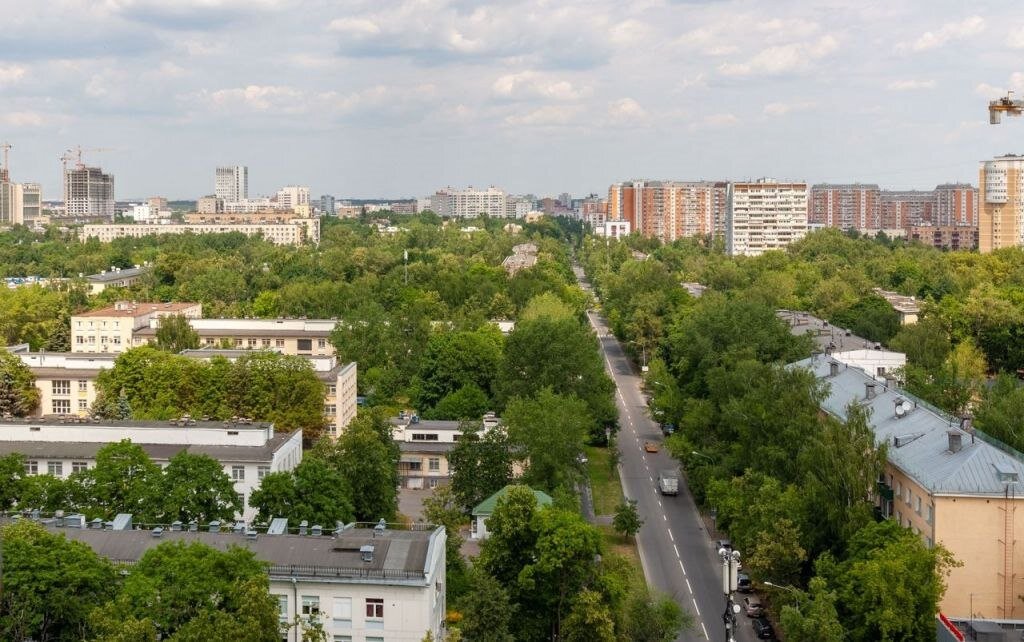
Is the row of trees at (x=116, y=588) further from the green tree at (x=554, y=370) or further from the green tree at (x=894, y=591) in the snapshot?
the green tree at (x=554, y=370)

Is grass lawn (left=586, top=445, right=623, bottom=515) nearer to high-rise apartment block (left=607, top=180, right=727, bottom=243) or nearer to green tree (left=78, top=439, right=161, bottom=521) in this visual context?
green tree (left=78, top=439, right=161, bottom=521)

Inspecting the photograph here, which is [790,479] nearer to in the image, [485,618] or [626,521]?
[626,521]

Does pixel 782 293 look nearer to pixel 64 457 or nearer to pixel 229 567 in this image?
pixel 64 457

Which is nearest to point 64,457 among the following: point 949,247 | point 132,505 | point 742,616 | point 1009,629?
point 132,505

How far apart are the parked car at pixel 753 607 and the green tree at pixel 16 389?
27.6m

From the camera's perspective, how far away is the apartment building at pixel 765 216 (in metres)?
119

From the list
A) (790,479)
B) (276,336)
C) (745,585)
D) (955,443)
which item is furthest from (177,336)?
(955,443)

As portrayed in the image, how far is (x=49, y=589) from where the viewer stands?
18234 millimetres

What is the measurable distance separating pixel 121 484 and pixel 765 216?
101m

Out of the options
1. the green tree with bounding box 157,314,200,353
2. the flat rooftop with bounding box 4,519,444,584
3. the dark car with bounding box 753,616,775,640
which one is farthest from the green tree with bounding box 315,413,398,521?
the green tree with bounding box 157,314,200,353

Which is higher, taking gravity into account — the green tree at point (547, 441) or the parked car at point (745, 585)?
the green tree at point (547, 441)

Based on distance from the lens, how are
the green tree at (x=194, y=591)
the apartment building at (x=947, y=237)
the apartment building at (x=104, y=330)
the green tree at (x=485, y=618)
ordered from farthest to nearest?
1. the apartment building at (x=947, y=237)
2. the apartment building at (x=104, y=330)
3. the green tree at (x=485, y=618)
4. the green tree at (x=194, y=591)

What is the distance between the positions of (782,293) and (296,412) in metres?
44.3

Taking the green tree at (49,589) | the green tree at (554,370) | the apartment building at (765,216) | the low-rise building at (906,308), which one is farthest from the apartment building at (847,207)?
the green tree at (49,589)
